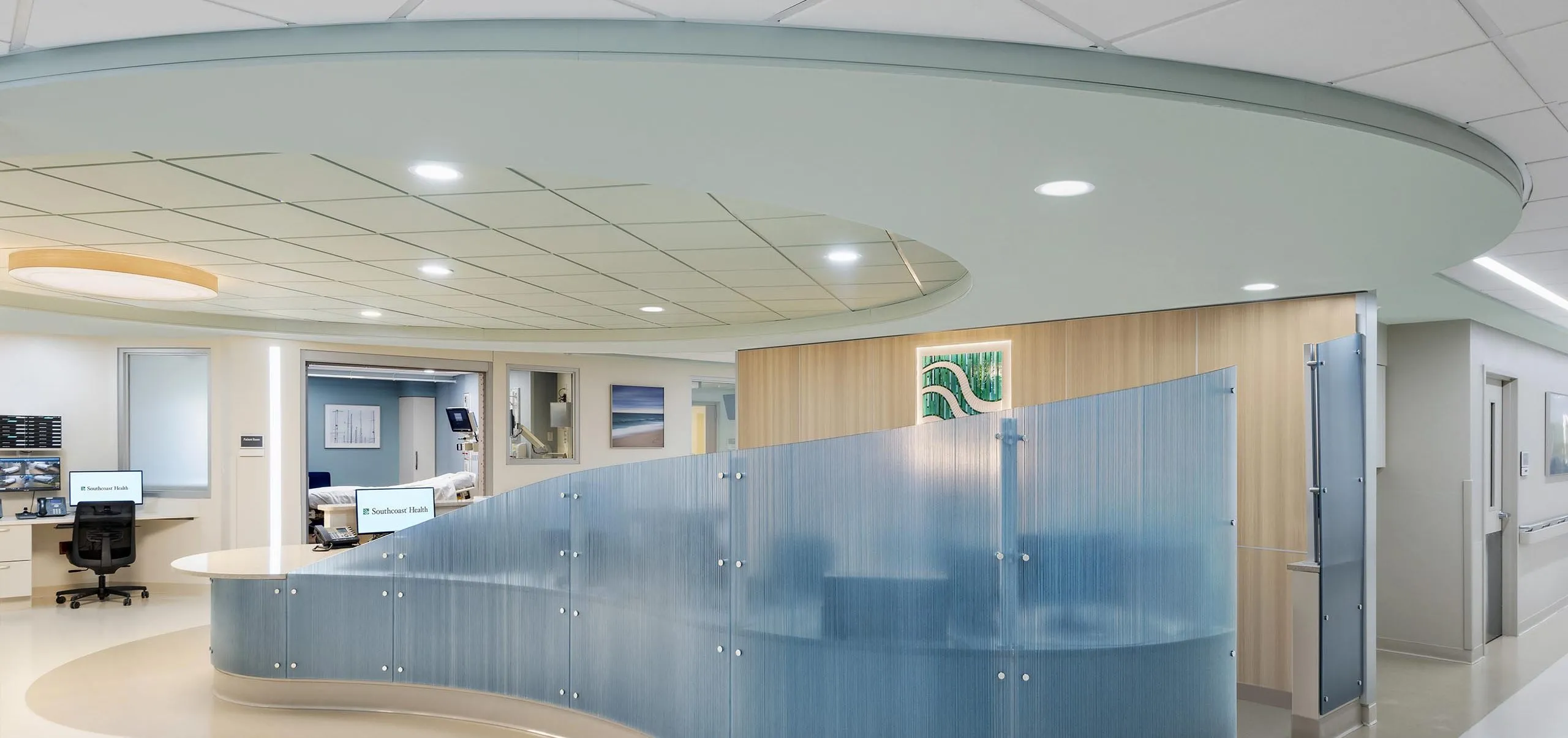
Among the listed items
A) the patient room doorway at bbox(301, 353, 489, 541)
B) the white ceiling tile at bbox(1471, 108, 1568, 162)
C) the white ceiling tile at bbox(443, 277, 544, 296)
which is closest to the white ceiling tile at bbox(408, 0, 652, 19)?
the white ceiling tile at bbox(1471, 108, 1568, 162)

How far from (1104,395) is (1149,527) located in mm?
487

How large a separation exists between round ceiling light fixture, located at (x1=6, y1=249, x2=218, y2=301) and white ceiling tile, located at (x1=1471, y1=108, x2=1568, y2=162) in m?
7.24

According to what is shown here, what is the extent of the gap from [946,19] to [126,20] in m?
2.00

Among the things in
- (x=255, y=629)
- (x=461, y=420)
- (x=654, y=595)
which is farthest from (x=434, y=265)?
(x=461, y=420)

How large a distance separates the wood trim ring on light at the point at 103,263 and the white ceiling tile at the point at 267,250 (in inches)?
29.3

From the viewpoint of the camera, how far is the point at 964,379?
27.8 ft

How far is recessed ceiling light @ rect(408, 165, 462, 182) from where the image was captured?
394cm

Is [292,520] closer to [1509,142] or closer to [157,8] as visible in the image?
[157,8]

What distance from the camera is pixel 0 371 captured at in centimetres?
947

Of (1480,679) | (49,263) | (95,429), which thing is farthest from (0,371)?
(1480,679)

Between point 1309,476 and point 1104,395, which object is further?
point 1309,476

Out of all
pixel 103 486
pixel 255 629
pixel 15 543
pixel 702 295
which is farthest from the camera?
pixel 103 486

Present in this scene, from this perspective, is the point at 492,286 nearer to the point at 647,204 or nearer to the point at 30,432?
the point at 647,204

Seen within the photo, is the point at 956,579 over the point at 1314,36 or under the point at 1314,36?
under
